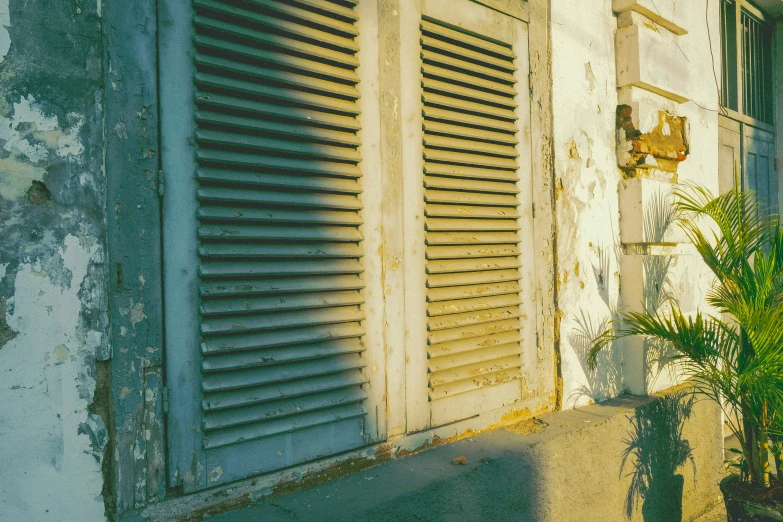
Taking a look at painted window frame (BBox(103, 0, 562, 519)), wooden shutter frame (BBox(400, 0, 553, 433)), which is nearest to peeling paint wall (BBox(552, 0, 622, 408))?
wooden shutter frame (BBox(400, 0, 553, 433))

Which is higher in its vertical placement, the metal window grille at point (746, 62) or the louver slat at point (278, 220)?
the metal window grille at point (746, 62)

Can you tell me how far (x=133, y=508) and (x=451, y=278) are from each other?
1438 millimetres

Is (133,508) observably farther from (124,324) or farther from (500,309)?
(500,309)

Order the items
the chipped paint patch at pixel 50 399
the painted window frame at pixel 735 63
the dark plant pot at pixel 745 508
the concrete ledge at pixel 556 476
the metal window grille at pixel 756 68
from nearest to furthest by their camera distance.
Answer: the chipped paint patch at pixel 50 399
the concrete ledge at pixel 556 476
the dark plant pot at pixel 745 508
the painted window frame at pixel 735 63
the metal window grille at pixel 756 68

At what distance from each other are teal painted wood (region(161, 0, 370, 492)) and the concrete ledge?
20 centimetres

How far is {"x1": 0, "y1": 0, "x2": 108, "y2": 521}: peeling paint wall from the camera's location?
1336 millimetres

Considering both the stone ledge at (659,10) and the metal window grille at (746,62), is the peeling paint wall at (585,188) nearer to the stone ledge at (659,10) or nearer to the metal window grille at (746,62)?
the stone ledge at (659,10)

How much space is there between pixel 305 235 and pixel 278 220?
0.12m

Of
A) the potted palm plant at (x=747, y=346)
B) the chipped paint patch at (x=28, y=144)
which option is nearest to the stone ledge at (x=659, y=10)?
the potted palm plant at (x=747, y=346)

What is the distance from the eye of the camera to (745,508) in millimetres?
2607

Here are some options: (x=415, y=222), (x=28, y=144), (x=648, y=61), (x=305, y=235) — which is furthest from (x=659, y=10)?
(x=28, y=144)

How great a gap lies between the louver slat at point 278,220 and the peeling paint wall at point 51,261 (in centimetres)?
30

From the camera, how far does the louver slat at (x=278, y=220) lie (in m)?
1.69

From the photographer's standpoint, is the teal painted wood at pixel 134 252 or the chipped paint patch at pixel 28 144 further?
the teal painted wood at pixel 134 252
